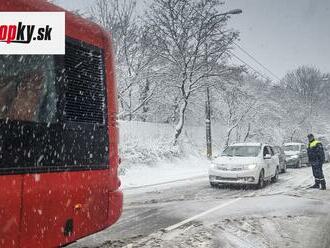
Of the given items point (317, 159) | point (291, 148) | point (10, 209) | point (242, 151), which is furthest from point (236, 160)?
point (291, 148)

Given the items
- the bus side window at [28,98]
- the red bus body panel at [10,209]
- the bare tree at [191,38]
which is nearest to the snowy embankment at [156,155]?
the bare tree at [191,38]

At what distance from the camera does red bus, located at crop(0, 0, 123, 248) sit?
13.1 ft

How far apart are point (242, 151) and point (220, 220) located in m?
8.17

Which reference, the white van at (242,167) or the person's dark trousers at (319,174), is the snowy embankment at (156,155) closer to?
the white van at (242,167)

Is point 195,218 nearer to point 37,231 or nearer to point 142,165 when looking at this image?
point 37,231

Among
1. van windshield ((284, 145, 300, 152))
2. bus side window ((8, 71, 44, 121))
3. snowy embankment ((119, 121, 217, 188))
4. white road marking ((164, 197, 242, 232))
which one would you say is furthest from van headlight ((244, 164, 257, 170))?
van windshield ((284, 145, 300, 152))

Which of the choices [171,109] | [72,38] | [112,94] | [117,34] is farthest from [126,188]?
[171,109]

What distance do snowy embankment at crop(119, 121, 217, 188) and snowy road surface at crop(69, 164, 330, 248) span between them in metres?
4.58

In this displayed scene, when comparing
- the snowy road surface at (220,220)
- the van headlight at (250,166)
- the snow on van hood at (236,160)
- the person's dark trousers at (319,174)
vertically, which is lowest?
the snowy road surface at (220,220)

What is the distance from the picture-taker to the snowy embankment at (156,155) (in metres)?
20.1

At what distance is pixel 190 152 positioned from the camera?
3253 cm

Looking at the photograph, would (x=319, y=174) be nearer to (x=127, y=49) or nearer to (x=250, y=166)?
(x=250, y=166)

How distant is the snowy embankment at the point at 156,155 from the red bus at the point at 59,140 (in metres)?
10.5

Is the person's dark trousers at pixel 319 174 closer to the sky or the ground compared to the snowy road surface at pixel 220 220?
closer to the sky
